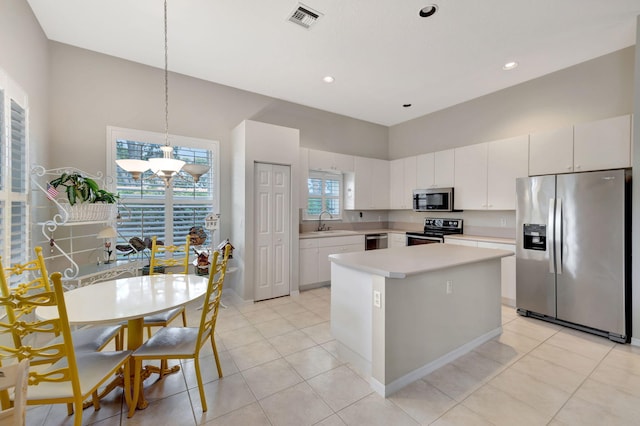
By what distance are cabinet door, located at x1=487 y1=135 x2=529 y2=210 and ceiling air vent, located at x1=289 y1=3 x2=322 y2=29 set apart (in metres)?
3.05

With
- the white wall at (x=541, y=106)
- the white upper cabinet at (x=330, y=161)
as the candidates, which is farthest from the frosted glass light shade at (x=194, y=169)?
the white wall at (x=541, y=106)

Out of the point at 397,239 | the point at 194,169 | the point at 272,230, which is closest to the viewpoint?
the point at 194,169

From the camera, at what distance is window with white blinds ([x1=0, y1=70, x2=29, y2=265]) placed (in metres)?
2.01

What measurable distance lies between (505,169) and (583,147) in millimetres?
847

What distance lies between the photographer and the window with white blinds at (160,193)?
3.45m

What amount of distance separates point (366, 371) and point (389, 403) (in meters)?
0.30

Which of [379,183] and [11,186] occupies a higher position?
[379,183]

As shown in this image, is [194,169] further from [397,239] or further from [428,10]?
[397,239]

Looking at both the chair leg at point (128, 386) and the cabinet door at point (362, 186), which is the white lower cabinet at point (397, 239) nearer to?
the cabinet door at point (362, 186)

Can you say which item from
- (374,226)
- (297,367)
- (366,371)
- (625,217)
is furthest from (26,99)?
(625,217)

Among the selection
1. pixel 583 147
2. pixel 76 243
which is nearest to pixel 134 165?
pixel 76 243

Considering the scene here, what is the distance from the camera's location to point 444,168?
4.66 meters

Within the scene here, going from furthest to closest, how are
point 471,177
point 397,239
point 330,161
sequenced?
point 397,239 → point 330,161 → point 471,177

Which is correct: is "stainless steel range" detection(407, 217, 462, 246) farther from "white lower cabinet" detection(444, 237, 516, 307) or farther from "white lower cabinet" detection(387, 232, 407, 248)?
"white lower cabinet" detection(444, 237, 516, 307)
